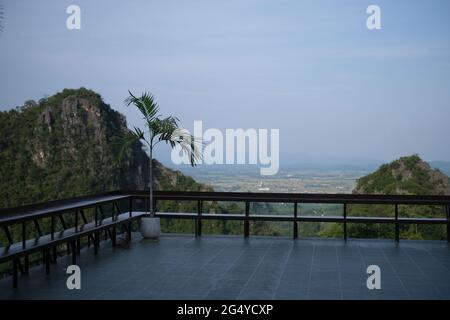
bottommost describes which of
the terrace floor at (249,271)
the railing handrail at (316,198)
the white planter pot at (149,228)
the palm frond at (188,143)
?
the terrace floor at (249,271)

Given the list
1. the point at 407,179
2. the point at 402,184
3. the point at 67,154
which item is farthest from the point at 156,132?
the point at 67,154

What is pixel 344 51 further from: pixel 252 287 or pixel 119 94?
pixel 252 287

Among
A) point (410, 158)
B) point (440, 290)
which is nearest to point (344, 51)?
point (410, 158)

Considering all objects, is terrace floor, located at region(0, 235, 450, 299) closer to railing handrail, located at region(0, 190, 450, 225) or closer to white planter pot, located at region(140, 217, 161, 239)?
white planter pot, located at region(140, 217, 161, 239)

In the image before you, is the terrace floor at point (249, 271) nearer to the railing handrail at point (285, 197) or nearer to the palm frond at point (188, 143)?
the railing handrail at point (285, 197)

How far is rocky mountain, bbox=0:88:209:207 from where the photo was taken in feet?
64.1

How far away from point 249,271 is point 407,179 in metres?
14.9

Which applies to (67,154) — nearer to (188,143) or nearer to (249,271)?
(188,143)

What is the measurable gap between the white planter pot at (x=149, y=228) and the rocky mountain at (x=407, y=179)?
12.0 m

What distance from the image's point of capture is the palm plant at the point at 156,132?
8375mm

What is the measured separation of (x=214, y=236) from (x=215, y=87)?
43.4 ft

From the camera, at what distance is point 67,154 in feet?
72.5

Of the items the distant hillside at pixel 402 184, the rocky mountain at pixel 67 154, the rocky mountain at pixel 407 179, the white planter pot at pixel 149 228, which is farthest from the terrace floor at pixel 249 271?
the rocky mountain at pixel 407 179
